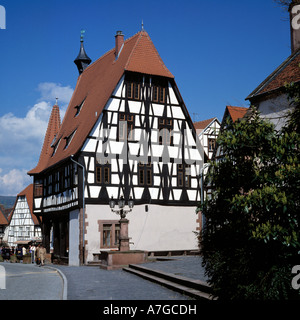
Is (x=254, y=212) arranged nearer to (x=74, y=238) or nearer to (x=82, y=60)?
(x=74, y=238)

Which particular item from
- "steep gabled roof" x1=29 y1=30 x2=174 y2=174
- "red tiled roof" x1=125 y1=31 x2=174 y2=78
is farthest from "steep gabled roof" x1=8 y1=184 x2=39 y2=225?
"red tiled roof" x1=125 y1=31 x2=174 y2=78

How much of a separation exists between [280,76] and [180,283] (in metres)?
8.47

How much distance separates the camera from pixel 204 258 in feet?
27.8

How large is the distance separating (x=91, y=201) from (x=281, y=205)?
20667 mm

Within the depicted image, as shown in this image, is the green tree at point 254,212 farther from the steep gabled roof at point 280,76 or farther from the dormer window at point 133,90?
the dormer window at point 133,90

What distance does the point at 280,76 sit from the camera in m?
17.2

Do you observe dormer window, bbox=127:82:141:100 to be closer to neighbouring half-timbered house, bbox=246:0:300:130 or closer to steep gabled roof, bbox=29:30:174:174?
steep gabled roof, bbox=29:30:174:174

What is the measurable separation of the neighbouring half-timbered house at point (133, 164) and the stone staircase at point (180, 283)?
9540 mm

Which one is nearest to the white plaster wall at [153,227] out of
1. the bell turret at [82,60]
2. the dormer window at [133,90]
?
the dormer window at [133,90]

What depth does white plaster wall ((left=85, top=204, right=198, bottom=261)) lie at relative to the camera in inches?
1053

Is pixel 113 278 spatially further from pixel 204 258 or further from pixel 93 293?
pixel 204 258

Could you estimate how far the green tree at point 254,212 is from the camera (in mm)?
6918

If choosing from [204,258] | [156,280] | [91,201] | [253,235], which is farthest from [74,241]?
[253,235]
